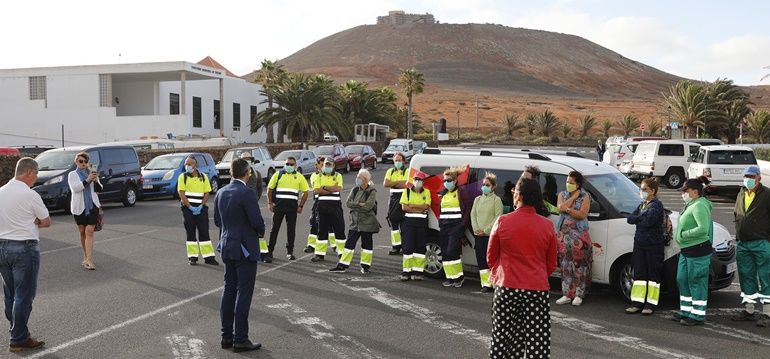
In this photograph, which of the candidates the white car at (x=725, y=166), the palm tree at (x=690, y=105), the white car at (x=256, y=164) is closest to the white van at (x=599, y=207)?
the white car at (x=725, y=166)

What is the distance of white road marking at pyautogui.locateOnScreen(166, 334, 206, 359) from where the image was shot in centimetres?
703

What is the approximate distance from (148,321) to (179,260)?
4.42 meters

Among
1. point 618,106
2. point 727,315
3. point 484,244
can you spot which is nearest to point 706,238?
point 727,315

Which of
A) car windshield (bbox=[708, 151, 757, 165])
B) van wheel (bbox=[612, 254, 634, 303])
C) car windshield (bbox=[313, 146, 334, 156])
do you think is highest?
car windshield (bbox=[708, 151, 757, 165])

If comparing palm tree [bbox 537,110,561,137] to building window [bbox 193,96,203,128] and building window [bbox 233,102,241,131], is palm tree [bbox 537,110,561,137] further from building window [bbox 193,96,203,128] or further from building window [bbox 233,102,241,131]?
building window [bbox 193,96,203,128]

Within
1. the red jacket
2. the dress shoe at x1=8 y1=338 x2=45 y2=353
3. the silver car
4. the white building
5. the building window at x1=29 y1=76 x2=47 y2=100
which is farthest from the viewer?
the building window at x1=29 y1=76 x2=47 y2=100

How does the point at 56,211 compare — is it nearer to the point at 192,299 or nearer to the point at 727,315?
the point at 192,299

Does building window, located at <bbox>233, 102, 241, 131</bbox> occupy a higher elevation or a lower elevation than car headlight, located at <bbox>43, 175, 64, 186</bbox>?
higher

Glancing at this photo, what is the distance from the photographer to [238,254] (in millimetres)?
7219

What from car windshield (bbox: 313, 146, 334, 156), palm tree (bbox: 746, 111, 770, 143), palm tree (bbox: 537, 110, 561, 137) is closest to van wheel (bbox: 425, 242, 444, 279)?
car windshield (bbox: 313, 146, 334, 156)

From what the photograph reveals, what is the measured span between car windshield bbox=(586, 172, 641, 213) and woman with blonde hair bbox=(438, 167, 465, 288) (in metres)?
1.79

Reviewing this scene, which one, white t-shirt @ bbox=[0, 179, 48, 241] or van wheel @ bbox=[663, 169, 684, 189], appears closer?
white t-shirt @ bbox=[0, 179, 48, 241]

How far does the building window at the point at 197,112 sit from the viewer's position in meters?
56.7

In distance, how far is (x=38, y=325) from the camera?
816 centimetres
